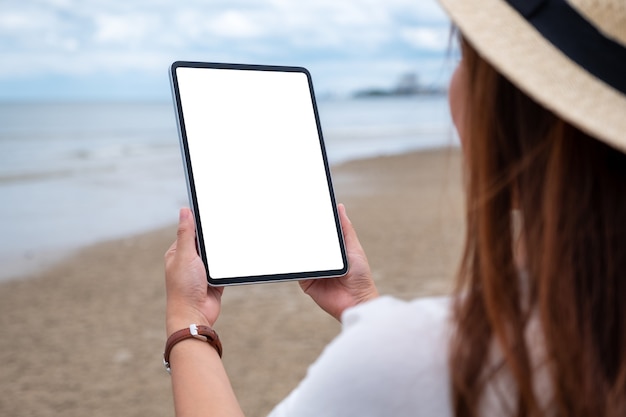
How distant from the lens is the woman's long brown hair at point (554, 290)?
2.80ft

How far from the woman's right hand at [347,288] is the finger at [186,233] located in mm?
299

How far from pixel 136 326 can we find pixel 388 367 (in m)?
4.48

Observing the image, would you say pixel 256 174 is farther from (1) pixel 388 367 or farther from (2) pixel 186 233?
(1) pixel 388 367

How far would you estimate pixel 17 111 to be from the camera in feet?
111

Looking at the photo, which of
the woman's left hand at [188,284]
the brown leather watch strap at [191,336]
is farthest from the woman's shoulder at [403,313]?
the woman's left hand at [188,284]

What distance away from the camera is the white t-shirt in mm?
864

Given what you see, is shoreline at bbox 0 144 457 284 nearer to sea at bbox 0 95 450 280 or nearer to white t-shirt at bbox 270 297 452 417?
sea at bbox 0 95 450 280

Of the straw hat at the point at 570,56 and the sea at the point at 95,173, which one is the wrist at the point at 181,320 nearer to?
the sea at the point at 95,173

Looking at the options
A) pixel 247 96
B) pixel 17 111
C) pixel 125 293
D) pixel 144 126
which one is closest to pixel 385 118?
pixel 144 126

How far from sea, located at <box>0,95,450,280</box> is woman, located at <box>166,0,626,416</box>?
0.95 feet

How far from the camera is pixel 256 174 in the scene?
176cm

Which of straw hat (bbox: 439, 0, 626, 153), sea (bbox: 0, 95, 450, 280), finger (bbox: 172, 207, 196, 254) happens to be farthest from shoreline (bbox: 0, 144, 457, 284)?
straw hat (bbox: 439, 0, 626, 153)

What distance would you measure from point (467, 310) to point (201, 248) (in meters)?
0.83

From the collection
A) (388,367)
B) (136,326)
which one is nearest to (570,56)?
(388,367)
